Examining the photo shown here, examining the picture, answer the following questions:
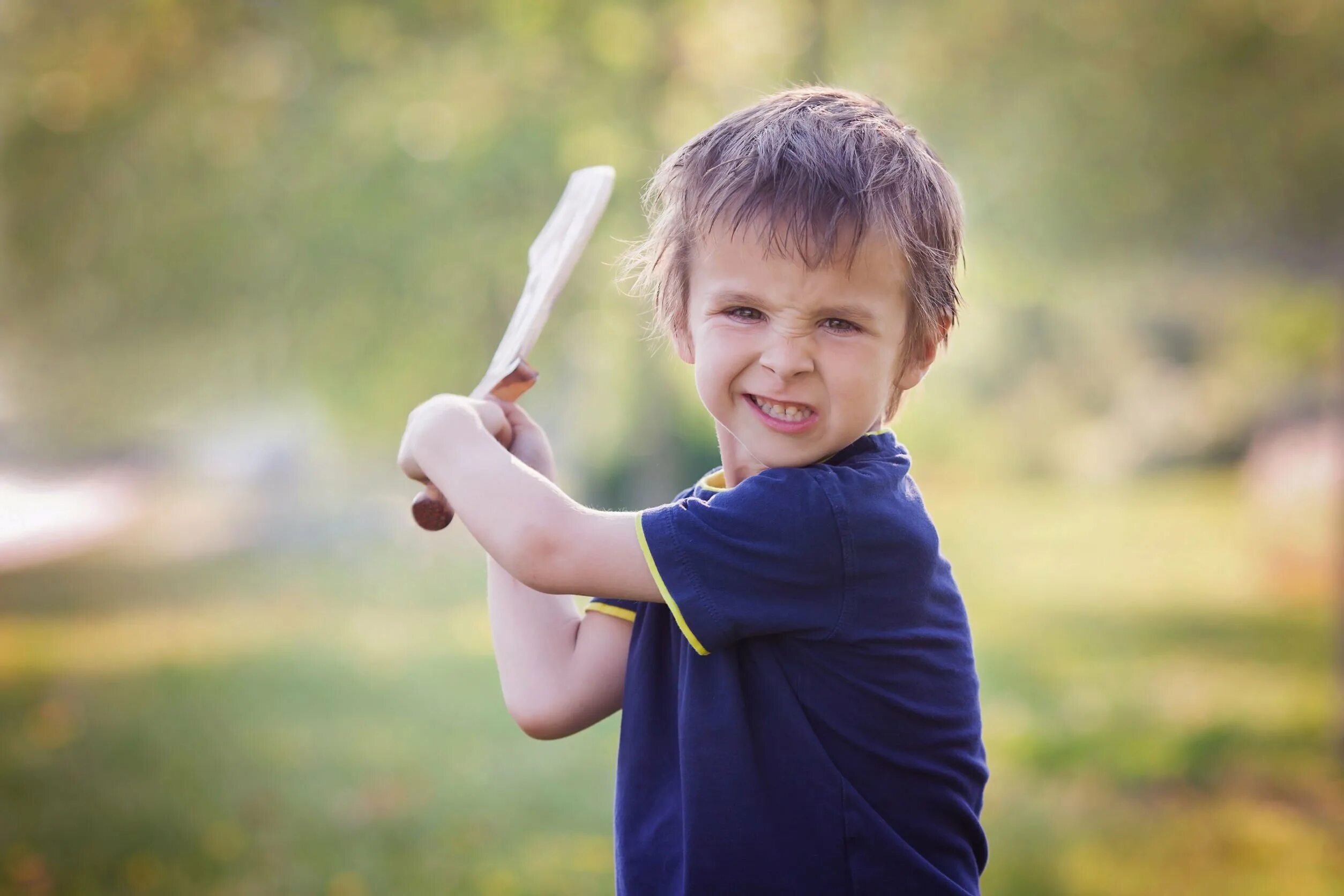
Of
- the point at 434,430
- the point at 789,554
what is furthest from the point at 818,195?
the point at 434,430

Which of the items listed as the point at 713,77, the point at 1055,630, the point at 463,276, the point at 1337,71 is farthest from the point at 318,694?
the point at 1337,71

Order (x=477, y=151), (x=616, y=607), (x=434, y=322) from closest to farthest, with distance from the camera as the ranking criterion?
1. (x=616, y=607)
2. (x=477, y=151)
3. (x=434, y=322)

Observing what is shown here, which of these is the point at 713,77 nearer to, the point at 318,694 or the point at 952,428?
the point at 318,694

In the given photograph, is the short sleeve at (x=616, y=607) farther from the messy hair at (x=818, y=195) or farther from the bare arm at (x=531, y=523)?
the messy hair at (x=818, y=195)

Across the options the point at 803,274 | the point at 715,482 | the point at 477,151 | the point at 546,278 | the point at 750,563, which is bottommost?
the point at 750,563

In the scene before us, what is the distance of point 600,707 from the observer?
1.40 metres

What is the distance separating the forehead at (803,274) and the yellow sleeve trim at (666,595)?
0.85 feet

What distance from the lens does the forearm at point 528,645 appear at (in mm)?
1369

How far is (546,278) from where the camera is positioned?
4.70 feet

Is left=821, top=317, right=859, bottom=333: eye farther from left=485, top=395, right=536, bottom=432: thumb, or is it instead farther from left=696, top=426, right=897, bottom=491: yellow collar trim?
left=485, top=395, right=536, bottom=432: thumb

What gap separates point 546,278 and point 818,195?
379mm

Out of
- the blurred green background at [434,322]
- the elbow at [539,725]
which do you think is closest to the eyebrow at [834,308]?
the elbow at [539,725]

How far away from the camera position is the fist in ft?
4.06

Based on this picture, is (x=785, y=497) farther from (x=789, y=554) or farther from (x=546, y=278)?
(x=546, y=278)
